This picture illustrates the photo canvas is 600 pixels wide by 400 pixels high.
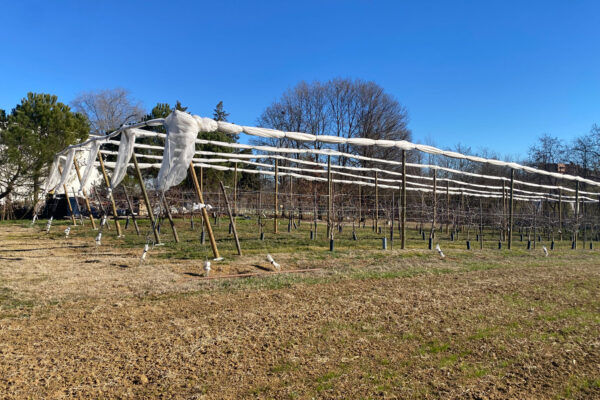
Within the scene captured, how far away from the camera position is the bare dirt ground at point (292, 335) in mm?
2684

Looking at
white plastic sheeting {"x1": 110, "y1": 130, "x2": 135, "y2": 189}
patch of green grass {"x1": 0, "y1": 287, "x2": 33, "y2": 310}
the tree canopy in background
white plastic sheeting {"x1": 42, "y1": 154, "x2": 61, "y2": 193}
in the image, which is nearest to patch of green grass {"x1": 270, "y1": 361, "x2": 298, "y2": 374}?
patch of green grass {"x1": 0, "y1": 287, "x2": 33, "y2": 310}

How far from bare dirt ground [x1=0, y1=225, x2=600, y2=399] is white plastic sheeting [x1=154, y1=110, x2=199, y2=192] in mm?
1676

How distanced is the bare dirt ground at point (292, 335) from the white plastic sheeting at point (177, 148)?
1.68 m

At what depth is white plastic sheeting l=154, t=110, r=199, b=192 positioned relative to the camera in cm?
669

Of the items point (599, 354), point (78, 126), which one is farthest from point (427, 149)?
point (78, 126)

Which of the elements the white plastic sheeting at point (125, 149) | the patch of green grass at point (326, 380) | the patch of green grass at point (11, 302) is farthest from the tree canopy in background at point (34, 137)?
the patch of green grass at point (326, 380)

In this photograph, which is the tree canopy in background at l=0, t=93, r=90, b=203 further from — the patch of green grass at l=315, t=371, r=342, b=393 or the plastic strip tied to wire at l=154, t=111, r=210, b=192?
the patch of green grass at l=315, t=371, r=342, b=393

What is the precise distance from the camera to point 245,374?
9.32 ft

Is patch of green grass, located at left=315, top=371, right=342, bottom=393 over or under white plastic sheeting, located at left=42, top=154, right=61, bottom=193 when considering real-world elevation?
under

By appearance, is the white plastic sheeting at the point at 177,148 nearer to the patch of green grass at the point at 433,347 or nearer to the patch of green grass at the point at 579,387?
the patch of green grass at the point at 433,347

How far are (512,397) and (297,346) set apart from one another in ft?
5.48

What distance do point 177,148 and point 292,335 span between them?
4.33 meters

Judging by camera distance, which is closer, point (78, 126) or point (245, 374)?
point (245, 374)

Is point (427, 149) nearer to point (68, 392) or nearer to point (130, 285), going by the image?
point (130, 285)
